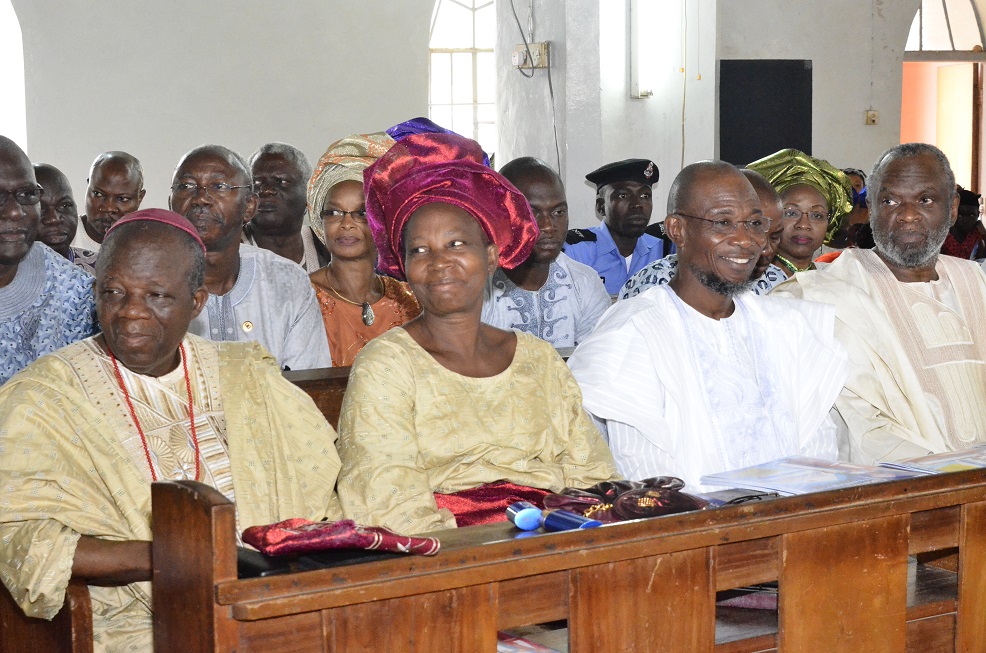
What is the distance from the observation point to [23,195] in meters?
4.00

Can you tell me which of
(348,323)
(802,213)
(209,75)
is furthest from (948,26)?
(348,323)

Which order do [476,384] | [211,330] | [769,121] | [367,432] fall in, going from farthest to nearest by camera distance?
[769,121], [211,330], [476,384], [367,432]

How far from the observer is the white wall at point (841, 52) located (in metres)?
12.1

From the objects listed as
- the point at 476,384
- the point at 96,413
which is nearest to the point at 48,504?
the point at 96,413

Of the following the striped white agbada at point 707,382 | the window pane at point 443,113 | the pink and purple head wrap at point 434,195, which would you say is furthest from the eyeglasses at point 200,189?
the window pane at point 443,113

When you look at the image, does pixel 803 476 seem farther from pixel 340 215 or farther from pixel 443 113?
pixel 443 113

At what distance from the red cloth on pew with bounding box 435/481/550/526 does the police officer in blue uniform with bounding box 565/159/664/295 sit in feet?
12.0

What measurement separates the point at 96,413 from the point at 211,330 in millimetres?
1637

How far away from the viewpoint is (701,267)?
12.9 ft

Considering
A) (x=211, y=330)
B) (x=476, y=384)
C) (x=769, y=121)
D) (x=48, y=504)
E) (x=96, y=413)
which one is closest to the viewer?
(x=48, y=504)

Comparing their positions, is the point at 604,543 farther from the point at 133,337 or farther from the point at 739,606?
the point at 133,337

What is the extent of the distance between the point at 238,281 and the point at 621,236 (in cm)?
318

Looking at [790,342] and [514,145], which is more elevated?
[514,145]

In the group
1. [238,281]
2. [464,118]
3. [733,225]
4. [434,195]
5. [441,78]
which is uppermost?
[441,78]
